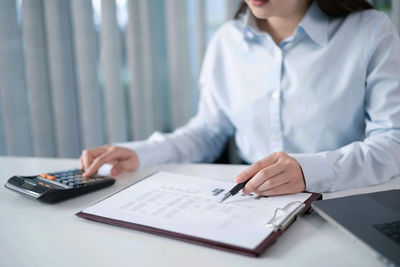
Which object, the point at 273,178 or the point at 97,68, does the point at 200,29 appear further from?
the point at 273,178

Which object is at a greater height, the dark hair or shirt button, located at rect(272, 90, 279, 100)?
the dark hair

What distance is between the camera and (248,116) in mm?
1095

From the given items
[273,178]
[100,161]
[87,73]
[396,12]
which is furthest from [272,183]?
[396,12]

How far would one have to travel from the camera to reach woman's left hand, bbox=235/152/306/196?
2.10ft

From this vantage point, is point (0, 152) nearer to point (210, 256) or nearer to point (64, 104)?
point (64, 104)

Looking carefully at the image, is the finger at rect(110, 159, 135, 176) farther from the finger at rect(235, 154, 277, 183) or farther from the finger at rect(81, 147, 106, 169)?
the finger at rect(235, 154, 277, 183)

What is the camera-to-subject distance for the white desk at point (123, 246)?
48 centimetres

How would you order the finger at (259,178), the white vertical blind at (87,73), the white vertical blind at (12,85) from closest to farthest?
the finger at (259,178) → the white vertical blind at (12,85) → the white vertical blind at (87,73)

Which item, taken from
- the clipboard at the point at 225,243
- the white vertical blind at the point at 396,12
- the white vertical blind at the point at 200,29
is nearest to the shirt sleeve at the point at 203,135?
the white vertical blind at the point at 200,29

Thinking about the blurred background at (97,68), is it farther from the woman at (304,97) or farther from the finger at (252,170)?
the finger at (252,170)

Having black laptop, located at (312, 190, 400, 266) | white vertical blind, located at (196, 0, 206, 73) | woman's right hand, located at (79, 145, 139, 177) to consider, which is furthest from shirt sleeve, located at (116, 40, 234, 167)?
black laptop, located at (312, 190, 400, 266)

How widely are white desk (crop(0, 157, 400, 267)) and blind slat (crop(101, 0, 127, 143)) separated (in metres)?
0.83

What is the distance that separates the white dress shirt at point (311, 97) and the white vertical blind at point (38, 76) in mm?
503

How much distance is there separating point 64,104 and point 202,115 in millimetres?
524
